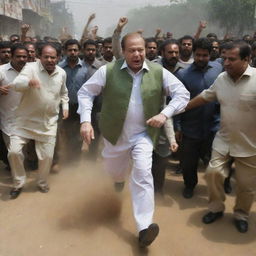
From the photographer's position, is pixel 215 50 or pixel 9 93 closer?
pixel 9 93

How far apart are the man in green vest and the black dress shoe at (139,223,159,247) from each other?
0.56 ft

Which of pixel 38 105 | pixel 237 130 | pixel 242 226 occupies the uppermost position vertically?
pixel 237 130

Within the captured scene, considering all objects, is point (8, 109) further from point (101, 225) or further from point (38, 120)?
point (101, 225)

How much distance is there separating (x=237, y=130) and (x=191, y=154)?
0.99 m

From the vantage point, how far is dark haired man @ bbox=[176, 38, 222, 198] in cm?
426

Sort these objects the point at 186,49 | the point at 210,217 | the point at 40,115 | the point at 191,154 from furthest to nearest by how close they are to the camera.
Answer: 1. the point at 186,49
2. the point at 40,115
3. the point at 191,154
4. the point at 210,217

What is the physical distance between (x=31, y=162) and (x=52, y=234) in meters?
2.18

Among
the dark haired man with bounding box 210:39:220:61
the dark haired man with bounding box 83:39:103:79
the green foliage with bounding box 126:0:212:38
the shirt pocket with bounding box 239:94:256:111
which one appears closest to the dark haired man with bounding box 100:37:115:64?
the dark haired man with bounding box 83:39:103:79

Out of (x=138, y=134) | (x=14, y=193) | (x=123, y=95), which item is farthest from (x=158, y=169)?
(x=14, y=193)

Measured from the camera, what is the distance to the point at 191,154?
14.5ft

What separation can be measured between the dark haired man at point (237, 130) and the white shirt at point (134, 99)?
0.42m

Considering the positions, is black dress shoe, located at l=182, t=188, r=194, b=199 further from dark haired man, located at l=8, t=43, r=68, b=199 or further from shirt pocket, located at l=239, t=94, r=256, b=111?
dark haired man, located at l=8, t=43, r=68, b=199

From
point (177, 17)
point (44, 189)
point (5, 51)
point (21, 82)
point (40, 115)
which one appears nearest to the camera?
point (21, 82)

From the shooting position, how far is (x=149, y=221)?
3225 millimetres
